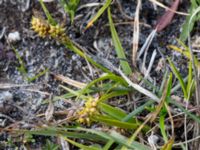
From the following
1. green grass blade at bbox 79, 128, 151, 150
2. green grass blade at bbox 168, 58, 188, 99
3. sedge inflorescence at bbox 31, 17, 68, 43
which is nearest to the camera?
green grass blade at bbox 79, 128, 151, 150

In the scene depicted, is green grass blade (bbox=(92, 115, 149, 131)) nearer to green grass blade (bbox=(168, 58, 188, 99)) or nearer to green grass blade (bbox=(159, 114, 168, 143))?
green grass blade (bbox=(159, 114, 168, 143))

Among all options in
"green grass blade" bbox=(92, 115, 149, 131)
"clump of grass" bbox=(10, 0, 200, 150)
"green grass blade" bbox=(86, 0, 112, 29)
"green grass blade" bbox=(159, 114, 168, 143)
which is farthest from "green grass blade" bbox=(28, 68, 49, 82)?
"green grass blade" bbox=(159, 114, 168, 143)

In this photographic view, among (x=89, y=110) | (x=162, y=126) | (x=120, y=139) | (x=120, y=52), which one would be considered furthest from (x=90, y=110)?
(x=120, y=52)

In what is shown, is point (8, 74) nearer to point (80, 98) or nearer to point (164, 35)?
point (80, 98)

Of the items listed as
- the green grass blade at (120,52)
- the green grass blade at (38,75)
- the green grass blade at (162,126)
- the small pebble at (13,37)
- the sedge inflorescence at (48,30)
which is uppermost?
the sedge inflorescence at (48,30)

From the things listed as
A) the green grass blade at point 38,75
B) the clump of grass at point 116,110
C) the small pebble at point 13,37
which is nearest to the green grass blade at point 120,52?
the clump of grass at point 116,110

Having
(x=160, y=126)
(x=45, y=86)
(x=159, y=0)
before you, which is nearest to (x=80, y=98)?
(x=45, y=86)

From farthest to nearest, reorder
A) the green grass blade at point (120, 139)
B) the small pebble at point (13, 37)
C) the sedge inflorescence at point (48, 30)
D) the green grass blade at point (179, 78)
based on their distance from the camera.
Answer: the small pebble at point (13, 37) < the sedge inflorescence at point (48, 30) < the green grass blade at point (179, 78) < the green grass blade at point (120, 139)

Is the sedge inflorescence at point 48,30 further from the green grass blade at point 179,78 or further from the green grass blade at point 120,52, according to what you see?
the green grass blade at point 179,78

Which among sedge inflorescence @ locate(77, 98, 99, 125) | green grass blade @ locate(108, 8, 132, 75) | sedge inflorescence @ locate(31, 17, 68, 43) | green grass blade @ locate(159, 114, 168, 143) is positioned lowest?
green grass blade @ locate(159, 114, 168, 143)
